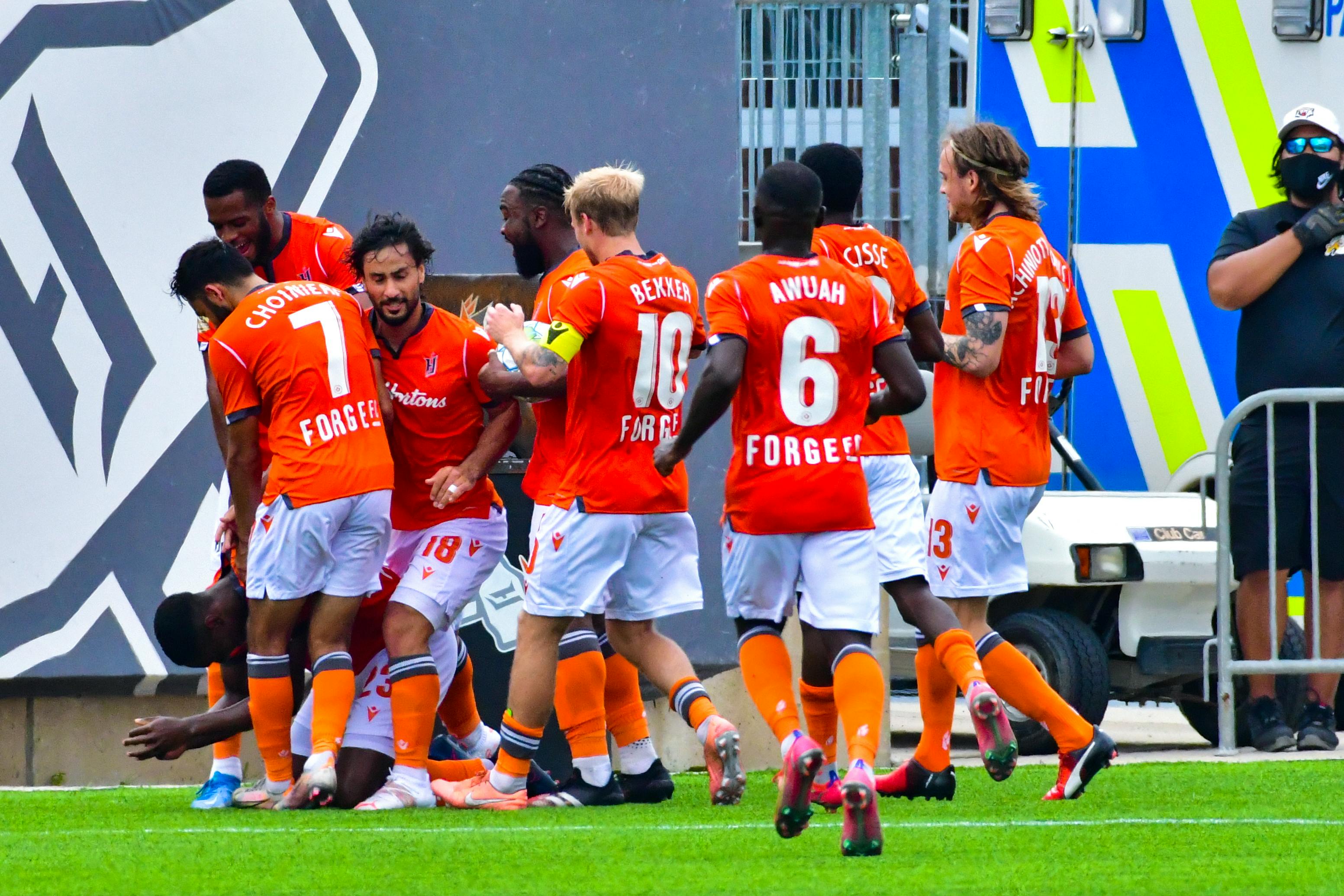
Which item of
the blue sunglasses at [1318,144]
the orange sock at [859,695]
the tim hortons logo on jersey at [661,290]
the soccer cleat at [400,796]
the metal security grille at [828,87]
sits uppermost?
the metal security grille at [828,87]

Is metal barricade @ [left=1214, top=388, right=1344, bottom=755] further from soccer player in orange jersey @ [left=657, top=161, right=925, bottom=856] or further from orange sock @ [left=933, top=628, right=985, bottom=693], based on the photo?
soccer player in orange jersey @ [left=657, top=161, right=925, bottom=856]

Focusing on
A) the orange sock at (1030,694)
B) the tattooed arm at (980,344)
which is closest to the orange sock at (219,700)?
the orange sock at (1030,694)

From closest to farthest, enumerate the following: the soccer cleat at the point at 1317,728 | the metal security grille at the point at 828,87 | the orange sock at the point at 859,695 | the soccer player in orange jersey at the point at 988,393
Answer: the orange sock at the point at 859,695, the soccer player in orange jersey at the point at 988,393, the soccer cleat at the point at 1317,728, the metal security grille at the point at 828,87

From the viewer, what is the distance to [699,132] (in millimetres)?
8984

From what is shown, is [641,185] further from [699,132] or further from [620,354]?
[699,132]

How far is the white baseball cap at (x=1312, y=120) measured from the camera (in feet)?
26.6

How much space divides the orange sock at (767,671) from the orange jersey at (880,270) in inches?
35.9

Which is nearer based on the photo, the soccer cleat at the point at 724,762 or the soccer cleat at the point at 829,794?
the soccer cleat at the point at 829,794

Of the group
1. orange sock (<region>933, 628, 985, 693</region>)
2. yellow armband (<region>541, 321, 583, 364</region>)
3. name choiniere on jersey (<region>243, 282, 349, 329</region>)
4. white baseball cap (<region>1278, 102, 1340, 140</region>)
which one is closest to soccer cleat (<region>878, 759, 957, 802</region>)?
orange sock (<region>933, 628, 985, 693</region>)

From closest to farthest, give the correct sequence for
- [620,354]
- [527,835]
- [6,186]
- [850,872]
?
[850,872], [527,835], [620,354], [6,186]

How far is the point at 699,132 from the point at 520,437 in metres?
1.73

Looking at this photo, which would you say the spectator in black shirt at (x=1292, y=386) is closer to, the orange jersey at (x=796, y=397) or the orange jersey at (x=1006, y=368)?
the orange jersey at (x=1006, y=368)

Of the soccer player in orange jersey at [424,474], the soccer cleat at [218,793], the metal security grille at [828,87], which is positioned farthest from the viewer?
the metal security grille at [828,87]

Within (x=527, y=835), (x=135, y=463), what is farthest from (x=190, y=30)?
(x=527, y=835)
